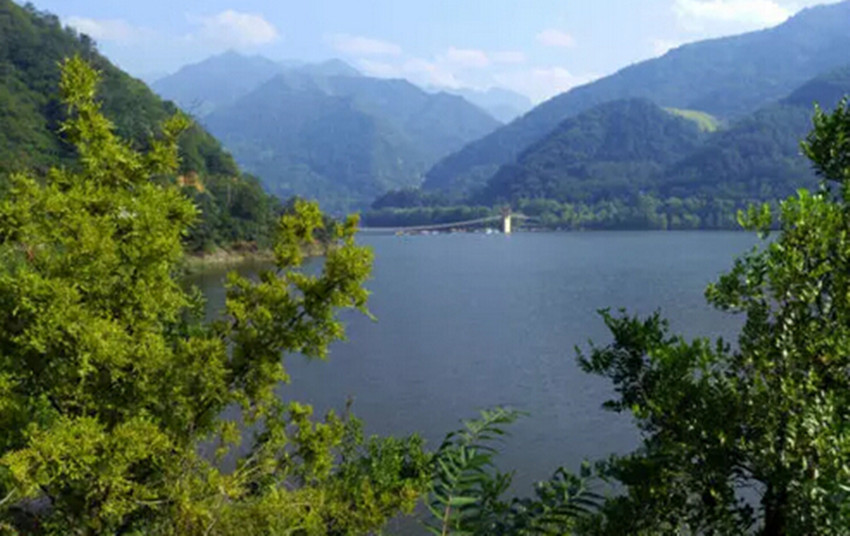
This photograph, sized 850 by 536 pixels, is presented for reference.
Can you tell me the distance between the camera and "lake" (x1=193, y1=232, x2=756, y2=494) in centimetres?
4128

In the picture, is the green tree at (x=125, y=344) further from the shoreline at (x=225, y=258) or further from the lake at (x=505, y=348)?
the shoreline at (x=225, y=258)

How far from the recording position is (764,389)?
852cm

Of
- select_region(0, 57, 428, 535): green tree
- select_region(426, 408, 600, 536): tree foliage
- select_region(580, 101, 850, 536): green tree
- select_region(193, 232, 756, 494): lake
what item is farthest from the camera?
select_region(193, 232, 756, 494): lake

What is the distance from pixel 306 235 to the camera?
1398 centimetres

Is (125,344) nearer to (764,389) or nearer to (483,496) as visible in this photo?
(483,496)

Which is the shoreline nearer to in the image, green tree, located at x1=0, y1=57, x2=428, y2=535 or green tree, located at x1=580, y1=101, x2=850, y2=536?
green tree, located at x1=0, y1=57, x2=428, y2=535

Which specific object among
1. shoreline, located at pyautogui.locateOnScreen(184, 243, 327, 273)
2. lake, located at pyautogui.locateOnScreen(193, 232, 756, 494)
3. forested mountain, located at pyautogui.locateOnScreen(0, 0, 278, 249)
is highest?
forested mountain, located at pyautogui.locateOnScreen(0, 0, 278, 249)

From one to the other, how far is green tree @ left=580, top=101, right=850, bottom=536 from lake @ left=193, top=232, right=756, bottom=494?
804cm

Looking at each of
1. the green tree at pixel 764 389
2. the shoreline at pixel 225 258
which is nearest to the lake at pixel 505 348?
the shoreline at pixel 225 258

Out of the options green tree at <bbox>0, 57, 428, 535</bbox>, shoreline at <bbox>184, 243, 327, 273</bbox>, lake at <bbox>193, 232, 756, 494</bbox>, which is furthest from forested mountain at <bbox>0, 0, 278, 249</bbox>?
green tree at <bbox>0, 57, 428, 535</bbox>

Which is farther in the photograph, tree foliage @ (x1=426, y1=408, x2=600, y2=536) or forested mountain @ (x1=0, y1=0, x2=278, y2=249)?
forested mountain @ (x1=0, y1=0, x2=278, y2=249)

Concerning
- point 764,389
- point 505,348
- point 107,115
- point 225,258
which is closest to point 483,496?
point 764,389

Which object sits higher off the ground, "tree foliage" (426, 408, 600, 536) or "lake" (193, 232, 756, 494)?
"tree foliage" (426, 408, 600, 536)

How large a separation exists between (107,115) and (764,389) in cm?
14728
